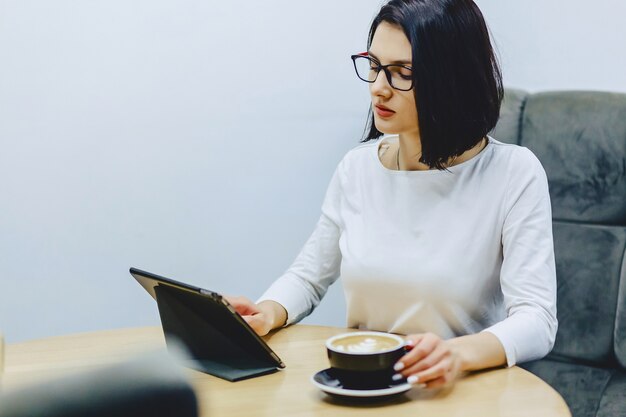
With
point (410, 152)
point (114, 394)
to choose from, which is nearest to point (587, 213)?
point (410, 152)

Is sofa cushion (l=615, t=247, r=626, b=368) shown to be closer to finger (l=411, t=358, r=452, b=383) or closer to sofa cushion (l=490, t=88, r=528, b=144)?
sofa cushion (l=490, t=88, r=528, b=144)

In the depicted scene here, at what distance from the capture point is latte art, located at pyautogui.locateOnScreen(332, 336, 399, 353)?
953mm

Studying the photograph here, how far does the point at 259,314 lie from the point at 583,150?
2.87 feet

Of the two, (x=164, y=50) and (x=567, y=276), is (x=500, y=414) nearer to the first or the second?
(x=567, y=276)

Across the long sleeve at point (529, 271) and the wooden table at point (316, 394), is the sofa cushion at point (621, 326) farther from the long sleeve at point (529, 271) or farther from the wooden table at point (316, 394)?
the wooden table at point (316, 394)

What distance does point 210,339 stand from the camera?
1.10 meters

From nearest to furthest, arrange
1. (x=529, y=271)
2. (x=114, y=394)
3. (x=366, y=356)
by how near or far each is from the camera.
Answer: (x=114, y=394)
(x=366, y=356)
(x=529, y=271)

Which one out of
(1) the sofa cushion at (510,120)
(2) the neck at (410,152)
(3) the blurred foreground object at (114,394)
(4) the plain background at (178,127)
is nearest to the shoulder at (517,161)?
(2) the neck at (410,152)

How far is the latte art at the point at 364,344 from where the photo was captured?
37.5 inches

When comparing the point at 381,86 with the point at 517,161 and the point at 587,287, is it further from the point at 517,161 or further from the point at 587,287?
the point at 587,287

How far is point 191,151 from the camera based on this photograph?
→ 6.91 ft

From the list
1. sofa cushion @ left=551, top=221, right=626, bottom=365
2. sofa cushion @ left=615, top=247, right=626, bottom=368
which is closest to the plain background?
sofa cushion @ left=551, top=221, right=626, bottom=365

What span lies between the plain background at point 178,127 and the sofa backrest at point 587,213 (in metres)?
0.31

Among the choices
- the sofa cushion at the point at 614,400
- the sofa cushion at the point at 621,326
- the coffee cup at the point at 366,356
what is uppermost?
the coffee cup at the point at 366,356
